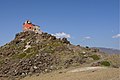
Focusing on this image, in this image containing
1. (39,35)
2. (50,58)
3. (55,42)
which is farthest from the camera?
(39,35)

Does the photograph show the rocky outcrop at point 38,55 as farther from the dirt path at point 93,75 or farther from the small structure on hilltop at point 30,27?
the dirt path at point 93,75

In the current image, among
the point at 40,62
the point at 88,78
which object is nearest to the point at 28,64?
the point at 40,62

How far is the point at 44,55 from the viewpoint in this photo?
75.9 m

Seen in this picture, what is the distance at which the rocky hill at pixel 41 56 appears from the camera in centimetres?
6794

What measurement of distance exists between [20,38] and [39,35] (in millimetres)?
9078

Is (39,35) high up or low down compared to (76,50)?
up

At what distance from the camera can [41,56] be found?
75.8 meters

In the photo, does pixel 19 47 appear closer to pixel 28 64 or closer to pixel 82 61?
pixel 28 64

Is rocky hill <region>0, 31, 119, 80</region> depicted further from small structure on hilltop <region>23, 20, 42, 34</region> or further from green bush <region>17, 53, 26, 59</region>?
small structure on hilltop <region>23, 20, 42, 34</region>

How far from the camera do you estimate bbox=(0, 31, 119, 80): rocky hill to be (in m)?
67.9

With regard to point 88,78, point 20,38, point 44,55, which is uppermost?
point 20,38

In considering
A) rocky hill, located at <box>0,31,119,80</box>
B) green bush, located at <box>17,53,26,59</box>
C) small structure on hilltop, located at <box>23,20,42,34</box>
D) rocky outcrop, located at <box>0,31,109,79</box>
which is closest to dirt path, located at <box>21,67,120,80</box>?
rocky hill, located at <box>0,31,119,80</box>

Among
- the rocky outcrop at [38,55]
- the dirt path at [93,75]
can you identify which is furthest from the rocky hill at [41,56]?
the dirt path at [93,75]

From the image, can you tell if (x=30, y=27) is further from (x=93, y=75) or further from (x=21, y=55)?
(x=93, y=75)
